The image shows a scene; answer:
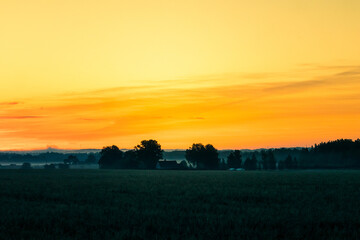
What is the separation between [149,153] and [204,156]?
22201 millimetres

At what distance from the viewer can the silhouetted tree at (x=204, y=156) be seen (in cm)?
15875

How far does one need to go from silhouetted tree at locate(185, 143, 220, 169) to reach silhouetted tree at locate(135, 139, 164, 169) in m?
14.2

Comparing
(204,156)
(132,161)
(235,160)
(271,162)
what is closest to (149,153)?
(132,161)

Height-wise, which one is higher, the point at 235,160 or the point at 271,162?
the point at 235,160

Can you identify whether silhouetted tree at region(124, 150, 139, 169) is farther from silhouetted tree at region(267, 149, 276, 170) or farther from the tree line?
silhouetted tree at region(267, 149, 276, 170)

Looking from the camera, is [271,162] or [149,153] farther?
[271,162]

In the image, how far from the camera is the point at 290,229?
46.5 ft

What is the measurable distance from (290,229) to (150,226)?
4926mm

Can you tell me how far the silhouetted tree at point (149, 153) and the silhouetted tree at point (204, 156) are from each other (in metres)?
14.2

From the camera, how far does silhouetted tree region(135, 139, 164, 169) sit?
151 metres

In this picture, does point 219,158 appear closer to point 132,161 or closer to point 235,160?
point 235,160

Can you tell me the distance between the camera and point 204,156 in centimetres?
15900

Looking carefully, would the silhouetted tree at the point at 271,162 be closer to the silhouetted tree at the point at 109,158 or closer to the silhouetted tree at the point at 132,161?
the silhouetted tree at the point at 132,161

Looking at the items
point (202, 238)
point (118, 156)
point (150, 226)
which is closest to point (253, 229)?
point (202, 238)
